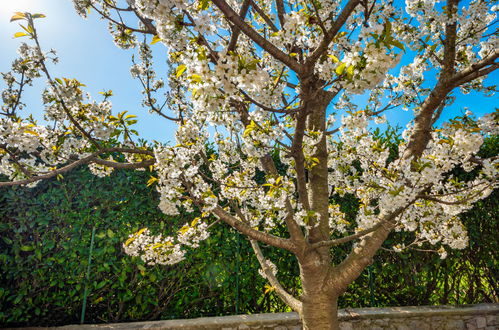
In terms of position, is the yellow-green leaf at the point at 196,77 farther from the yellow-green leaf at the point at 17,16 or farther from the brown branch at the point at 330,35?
the yellow-green leaf at the point at 17,16

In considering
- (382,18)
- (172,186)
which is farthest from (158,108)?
(382,18)

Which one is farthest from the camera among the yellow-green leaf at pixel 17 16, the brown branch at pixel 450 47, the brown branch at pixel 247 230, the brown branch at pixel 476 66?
the brown branch at pixel 450 47

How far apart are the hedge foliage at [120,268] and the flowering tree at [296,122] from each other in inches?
37.4

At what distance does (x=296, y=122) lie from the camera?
2.05m

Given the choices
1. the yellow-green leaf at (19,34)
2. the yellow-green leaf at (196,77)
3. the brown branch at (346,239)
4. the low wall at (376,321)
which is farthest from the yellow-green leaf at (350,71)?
the low wall at (376,321)

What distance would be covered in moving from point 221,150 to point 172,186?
101 cm

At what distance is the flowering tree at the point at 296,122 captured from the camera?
1.52 m

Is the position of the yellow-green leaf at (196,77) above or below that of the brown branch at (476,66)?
below

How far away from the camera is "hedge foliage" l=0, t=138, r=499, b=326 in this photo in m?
3.47

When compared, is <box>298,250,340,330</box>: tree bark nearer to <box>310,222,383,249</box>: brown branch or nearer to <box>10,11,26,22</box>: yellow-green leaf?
<box>310,222,383,249</box>: brown branch

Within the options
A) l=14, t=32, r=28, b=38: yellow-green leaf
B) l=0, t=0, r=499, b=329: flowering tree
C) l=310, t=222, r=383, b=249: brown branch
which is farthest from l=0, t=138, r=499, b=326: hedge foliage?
l=14, t=32, r=28, b=38: yellow-green leaf

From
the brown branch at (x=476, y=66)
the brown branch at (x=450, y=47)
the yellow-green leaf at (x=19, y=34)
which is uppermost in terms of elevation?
the brown branch at (x=450, y=47)

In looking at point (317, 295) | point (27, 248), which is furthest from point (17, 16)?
point (317, 295)

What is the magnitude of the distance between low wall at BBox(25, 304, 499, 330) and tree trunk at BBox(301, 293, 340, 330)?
0.96m
